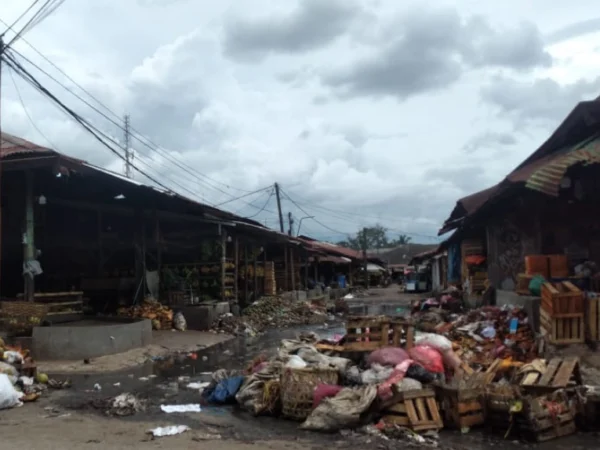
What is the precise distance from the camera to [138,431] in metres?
7.01

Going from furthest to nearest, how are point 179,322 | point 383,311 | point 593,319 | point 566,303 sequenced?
point 383,311, point 179,322, point 566,303, point 593,319

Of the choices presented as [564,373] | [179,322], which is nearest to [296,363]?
[564,373]

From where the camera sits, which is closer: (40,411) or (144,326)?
(40,411)

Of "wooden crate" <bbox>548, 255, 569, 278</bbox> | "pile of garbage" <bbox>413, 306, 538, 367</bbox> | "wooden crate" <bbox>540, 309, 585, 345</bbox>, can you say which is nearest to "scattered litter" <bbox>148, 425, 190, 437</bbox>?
"pile of garbage" <bbox>413, 306, 538, 367</bbox>

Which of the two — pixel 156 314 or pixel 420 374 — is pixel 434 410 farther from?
pixel 156 314

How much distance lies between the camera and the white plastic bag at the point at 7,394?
8070 mm

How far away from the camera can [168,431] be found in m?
6.88

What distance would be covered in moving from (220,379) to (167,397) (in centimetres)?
87

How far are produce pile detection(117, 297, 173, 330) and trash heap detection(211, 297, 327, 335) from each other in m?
1.53

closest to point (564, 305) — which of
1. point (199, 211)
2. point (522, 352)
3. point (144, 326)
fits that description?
point (522, 352)

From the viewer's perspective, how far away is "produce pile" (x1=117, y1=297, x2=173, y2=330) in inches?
659

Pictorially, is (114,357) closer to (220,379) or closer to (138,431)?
(220,379)

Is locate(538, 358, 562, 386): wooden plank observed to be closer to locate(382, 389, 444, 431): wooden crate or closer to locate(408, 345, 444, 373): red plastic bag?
locate(408, 345, 444, 373): red plastic bag

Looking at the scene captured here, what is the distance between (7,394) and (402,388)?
5509 mm
